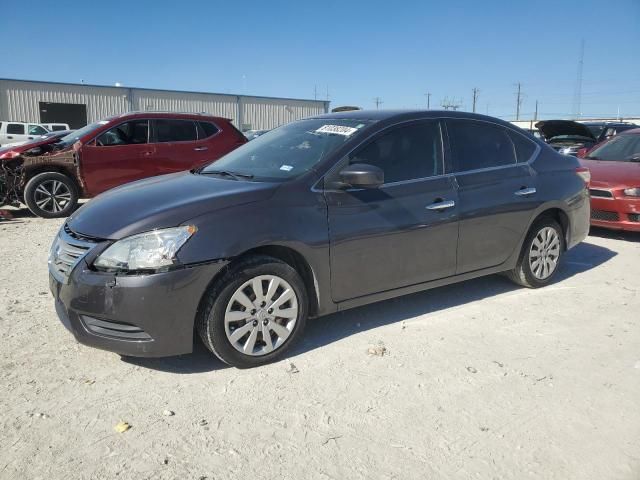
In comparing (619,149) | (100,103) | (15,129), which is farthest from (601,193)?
(100,103)

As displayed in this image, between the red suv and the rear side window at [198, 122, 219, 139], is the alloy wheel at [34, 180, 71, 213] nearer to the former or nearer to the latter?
the red suv

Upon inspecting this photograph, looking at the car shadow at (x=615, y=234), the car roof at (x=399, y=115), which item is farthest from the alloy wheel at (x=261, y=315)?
the car shadow at (x=615, y=234)

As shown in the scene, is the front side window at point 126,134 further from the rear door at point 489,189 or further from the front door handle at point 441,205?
the front door handle at point 441,205

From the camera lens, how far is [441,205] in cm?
407

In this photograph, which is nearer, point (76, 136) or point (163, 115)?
point (76, 136)

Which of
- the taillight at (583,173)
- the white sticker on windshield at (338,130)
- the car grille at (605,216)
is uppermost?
the white sticker on windshield at (338,130)

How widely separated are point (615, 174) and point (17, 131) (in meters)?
24.3

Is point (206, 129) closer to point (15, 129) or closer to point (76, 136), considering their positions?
point (76, 136)

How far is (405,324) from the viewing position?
410cm

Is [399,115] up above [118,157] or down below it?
above

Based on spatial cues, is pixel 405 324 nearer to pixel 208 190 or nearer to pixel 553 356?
pixel 553 356

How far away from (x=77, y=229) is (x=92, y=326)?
0.64 m

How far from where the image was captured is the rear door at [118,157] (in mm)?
8625

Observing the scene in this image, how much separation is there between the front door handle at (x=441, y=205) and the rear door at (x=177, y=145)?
247 inches
